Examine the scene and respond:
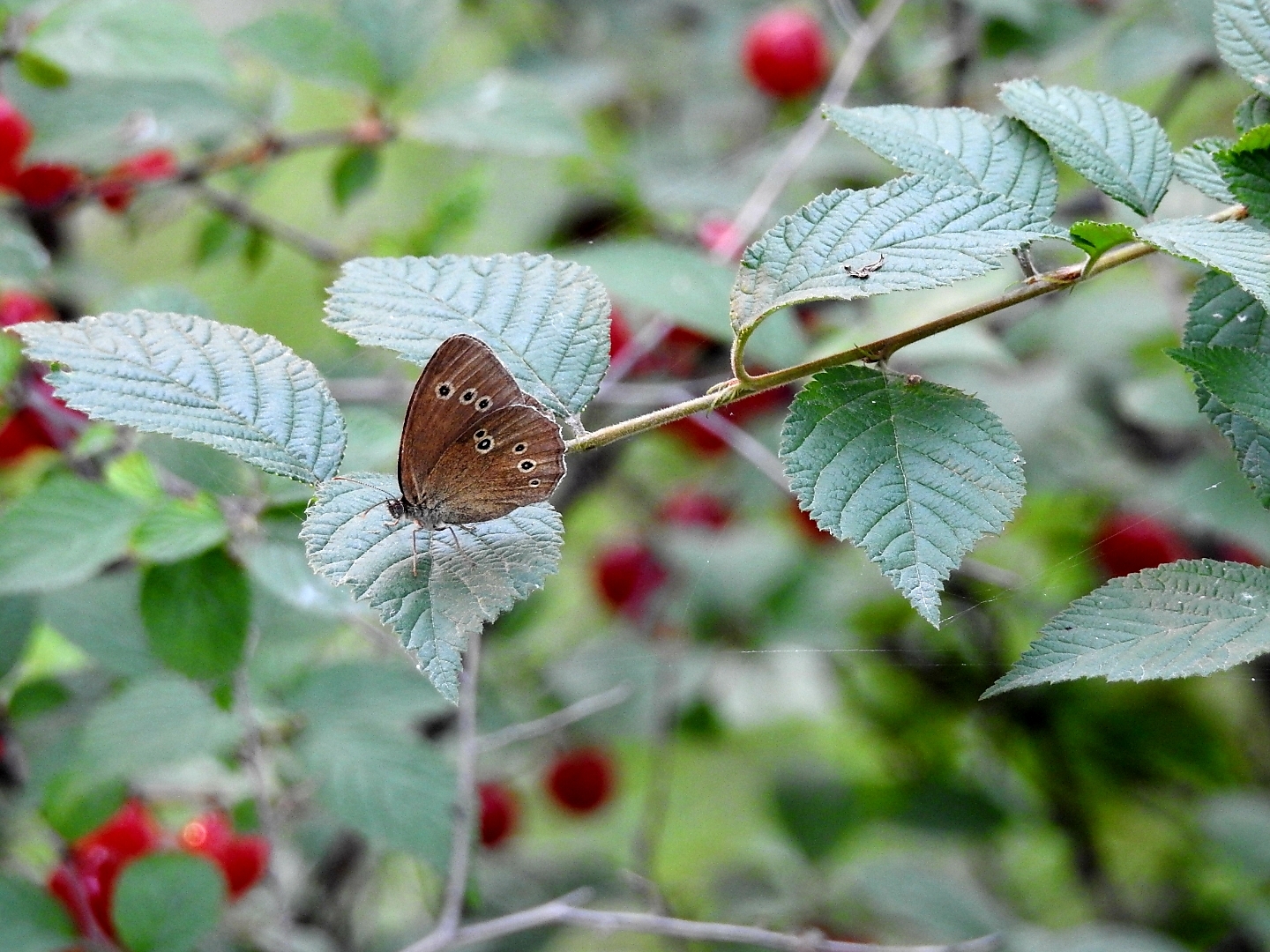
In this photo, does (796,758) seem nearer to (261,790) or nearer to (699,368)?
(699,368)

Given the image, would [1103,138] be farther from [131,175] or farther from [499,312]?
[131,175]

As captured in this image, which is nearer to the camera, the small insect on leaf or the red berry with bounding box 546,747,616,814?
the small insect on leaf

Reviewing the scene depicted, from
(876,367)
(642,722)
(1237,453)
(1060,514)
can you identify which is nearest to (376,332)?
(876,367)

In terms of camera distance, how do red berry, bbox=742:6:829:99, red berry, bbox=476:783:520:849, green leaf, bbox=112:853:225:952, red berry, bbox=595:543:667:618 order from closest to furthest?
green leaf, bbox=112:853:225:952 → red berry, bbox=476:783:520:849 → red berry, bbox=742:6:829:99 → red berry, bbox=595:543:667:618

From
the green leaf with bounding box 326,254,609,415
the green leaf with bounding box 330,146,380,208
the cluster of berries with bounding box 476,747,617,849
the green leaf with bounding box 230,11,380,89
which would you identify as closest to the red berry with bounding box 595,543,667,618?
the cluster of berries with bounding box 476,747,617,849

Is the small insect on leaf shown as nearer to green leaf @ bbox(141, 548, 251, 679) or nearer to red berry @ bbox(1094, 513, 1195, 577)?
green leaf @ bbox(141, 548, 251, 679)

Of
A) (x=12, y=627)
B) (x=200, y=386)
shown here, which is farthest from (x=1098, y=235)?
(x=12, y=627)

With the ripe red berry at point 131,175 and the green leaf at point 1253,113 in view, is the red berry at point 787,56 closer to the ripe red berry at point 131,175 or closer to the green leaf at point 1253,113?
the ripe red berry at point 131,175
